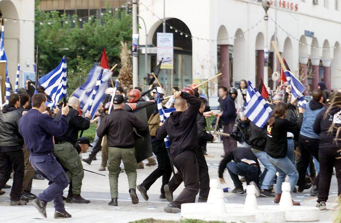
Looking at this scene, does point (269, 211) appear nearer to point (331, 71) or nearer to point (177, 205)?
point (177, 205)

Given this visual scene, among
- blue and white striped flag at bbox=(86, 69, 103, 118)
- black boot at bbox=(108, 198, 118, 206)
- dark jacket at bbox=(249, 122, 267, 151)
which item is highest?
blue and white striped flag at bbox=(86, 69, 103, 118)

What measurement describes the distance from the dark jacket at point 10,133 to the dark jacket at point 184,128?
9.01 ft

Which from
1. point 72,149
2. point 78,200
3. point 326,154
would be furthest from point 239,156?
point 72,149

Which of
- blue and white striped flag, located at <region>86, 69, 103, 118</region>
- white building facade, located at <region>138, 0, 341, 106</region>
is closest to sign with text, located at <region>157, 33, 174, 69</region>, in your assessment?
white building facade, located at <region>138, 0, 341, 106</region>

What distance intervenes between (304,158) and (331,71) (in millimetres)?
64315

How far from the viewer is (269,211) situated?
431 inches

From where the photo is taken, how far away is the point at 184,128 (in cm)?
1199

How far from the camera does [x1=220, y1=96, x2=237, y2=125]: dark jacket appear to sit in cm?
2055

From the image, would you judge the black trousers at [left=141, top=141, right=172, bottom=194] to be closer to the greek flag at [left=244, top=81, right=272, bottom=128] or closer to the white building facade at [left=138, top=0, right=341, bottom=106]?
the greek flag at [left=244, top=81, right=272, bottom=128]

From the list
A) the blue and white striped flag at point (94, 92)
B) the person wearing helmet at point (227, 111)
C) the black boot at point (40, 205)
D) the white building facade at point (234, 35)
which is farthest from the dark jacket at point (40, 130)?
the white building facade at point (234, 35)

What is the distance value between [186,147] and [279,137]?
7.20 feet

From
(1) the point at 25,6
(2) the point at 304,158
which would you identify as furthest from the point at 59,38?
(2) the point at 304,158

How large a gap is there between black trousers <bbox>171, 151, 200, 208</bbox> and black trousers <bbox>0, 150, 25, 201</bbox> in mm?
2774

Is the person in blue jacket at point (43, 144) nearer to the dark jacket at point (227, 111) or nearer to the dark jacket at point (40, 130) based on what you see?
the dark jacket at point (40, 130)
